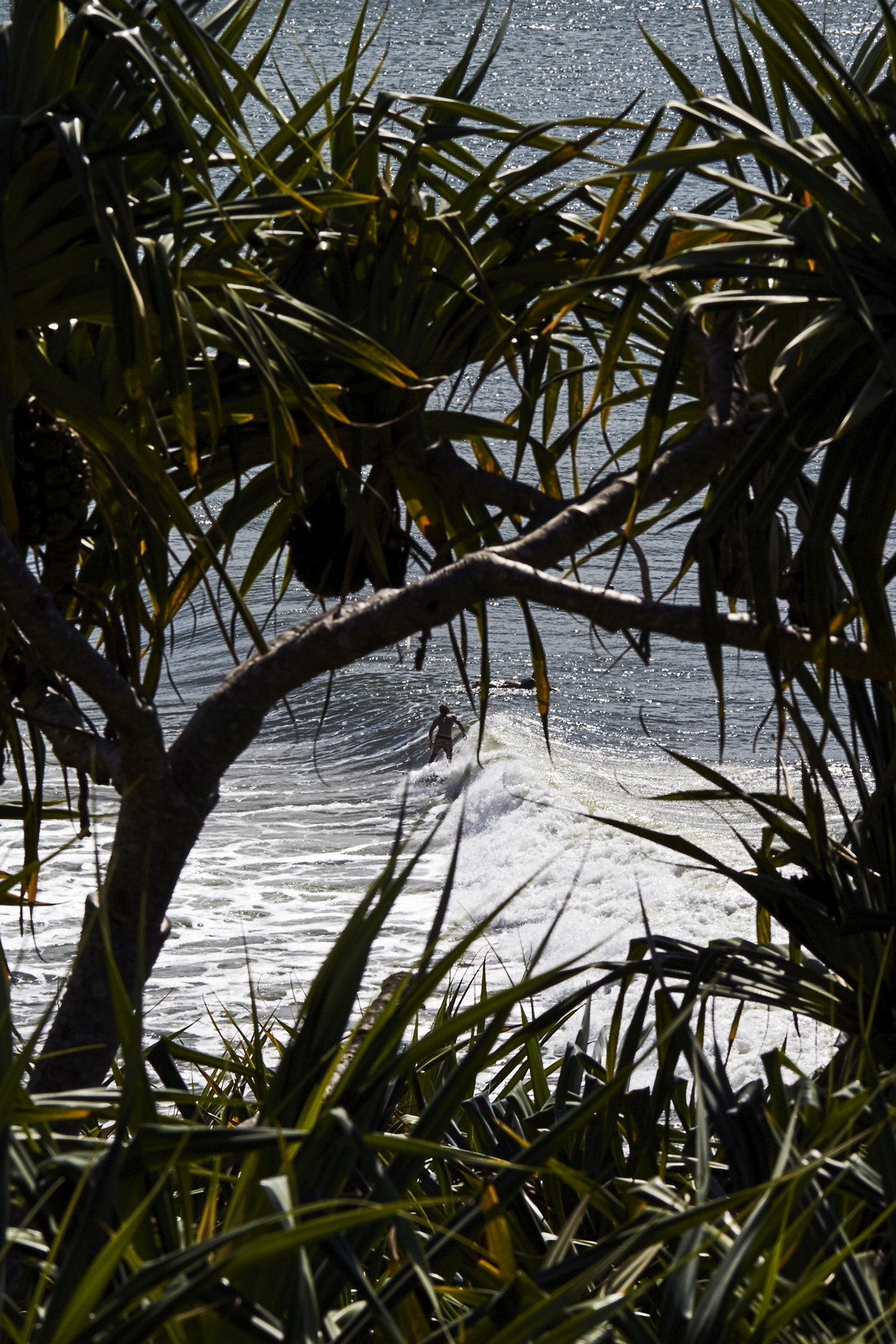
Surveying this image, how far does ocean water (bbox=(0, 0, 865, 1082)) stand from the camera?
771 cm

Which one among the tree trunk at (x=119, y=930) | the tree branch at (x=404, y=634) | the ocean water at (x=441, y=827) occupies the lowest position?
the ocean water at (x=441, y=827)

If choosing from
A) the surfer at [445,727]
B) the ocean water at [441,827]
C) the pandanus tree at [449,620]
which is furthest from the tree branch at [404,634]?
the surfer at [445,727]

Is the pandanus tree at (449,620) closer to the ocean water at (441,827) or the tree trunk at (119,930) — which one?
the tree trunk at (119,930)

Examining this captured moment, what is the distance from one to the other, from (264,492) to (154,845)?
1.81ft

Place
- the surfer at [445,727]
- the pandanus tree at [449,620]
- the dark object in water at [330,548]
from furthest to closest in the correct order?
the surfer at [445,727], the dark object in water at [330,548], the pandanus tree at [449,620]

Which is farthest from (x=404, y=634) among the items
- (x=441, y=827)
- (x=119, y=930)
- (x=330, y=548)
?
(x=441, y=827)

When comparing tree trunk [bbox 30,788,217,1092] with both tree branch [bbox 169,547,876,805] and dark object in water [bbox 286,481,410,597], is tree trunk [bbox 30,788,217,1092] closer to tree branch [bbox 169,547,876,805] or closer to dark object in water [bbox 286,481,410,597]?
tree branch [bbox 169,547,876,805]

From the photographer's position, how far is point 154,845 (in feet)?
6.33

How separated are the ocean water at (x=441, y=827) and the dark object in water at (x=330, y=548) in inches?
85.1

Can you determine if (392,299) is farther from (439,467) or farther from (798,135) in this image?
(798,135)

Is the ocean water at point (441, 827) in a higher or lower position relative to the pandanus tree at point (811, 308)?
lower

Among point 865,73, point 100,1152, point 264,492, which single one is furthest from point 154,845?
point 865,73

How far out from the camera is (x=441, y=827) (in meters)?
4.40

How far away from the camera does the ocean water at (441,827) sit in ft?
25.3
